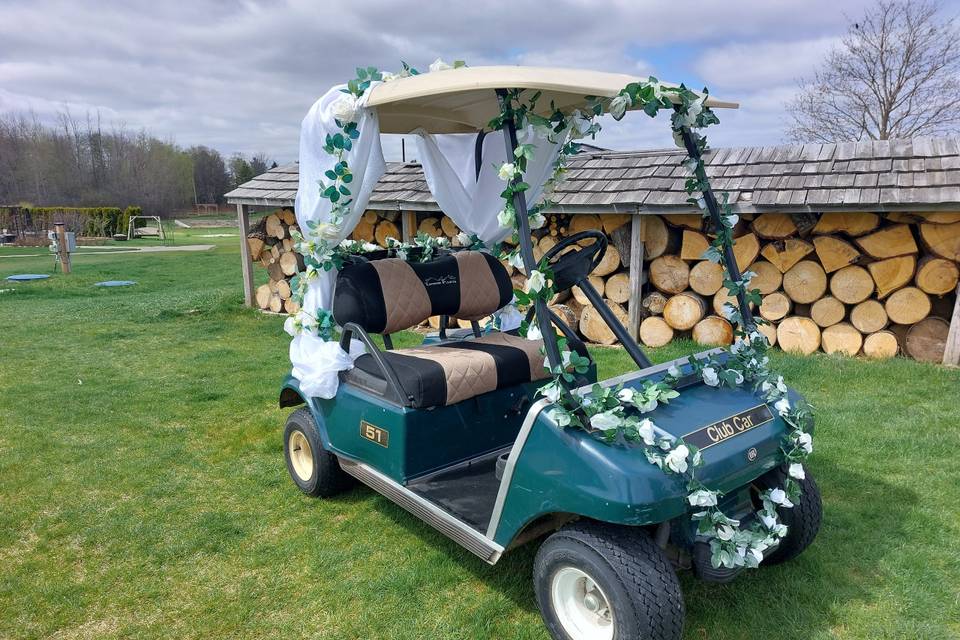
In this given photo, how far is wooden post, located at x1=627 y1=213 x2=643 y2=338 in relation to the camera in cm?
634

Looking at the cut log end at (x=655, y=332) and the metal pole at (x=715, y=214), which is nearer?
the metal pole at (x=715, y=214)

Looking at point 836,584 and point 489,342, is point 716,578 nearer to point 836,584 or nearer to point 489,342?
point 836,584

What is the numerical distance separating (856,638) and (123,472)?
3.88 meters

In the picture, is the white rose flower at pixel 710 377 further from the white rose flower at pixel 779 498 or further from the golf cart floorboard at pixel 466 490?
the golf cart floorboard at pixel 466 490

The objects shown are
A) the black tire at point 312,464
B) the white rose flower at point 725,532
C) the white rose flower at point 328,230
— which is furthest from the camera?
the black tire at point 312,464

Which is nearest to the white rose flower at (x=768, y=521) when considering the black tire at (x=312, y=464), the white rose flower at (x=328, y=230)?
the black tire at (x=312, y=464)

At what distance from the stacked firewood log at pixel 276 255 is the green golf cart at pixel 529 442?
527 centimetres

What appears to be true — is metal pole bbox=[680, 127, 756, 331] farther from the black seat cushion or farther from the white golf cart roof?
the black seat cushion

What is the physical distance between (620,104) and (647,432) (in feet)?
3.65

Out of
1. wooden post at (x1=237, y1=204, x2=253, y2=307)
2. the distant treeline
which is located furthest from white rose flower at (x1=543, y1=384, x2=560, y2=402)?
the distant treeline

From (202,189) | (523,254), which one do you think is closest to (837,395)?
(523,254)

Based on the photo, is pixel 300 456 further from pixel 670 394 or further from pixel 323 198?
pixel 670 394

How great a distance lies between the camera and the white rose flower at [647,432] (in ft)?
6.81

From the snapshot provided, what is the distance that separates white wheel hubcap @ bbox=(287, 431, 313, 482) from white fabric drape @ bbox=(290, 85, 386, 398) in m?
0.42
